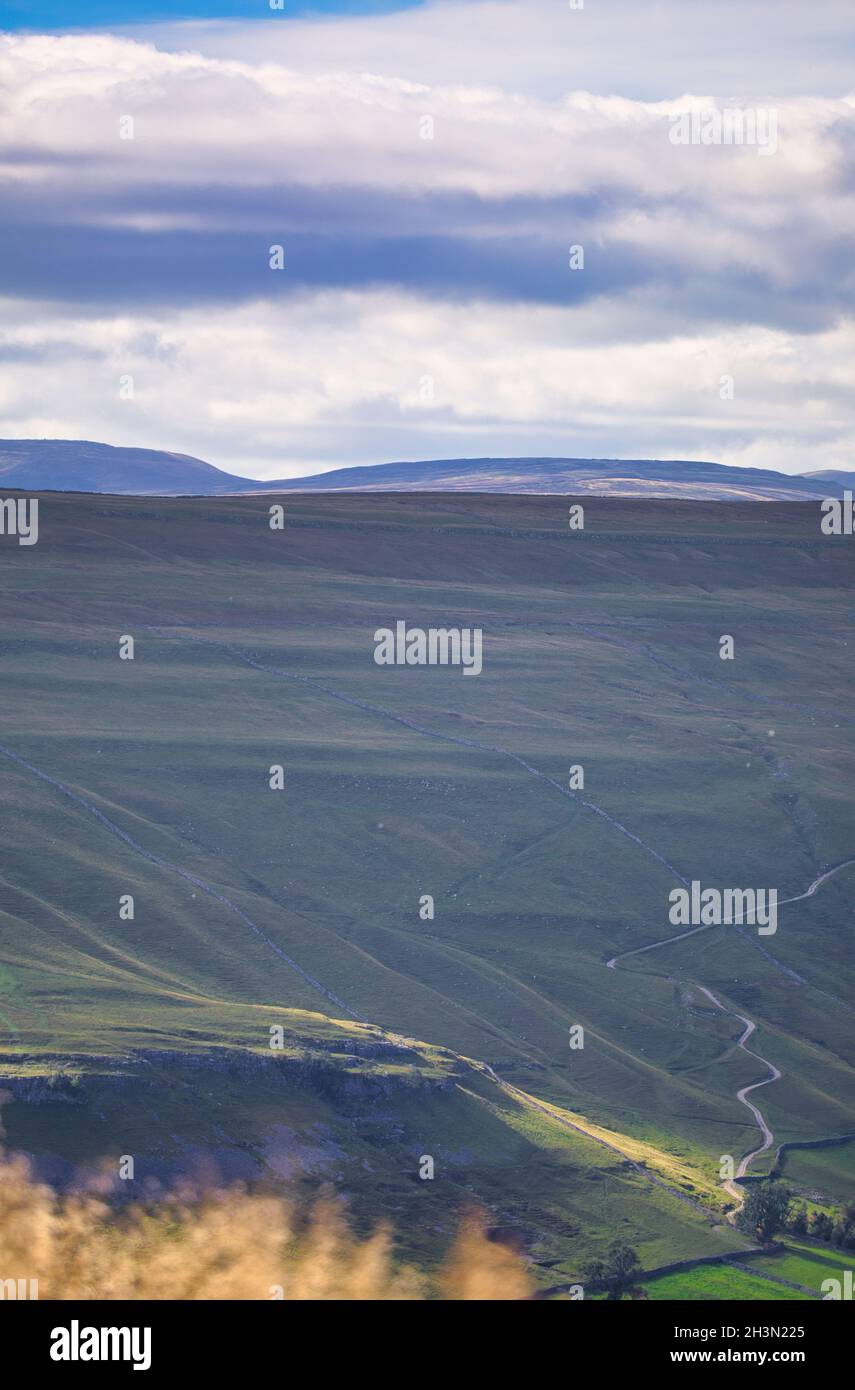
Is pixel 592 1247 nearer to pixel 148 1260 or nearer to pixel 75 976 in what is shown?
pixel 148 1260

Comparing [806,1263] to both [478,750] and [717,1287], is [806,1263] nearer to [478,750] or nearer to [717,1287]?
[717,1287]

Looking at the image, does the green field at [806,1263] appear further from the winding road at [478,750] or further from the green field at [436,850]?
the winding road at [478,750]

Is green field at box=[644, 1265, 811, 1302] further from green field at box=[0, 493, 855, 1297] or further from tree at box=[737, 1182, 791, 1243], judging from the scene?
tree at box=[737, 1182, 791, 1243]

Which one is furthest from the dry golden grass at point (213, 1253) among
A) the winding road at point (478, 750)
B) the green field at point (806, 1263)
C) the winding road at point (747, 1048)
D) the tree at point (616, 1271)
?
the winding road at point (747, 1048)

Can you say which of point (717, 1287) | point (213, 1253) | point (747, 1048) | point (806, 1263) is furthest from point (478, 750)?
point (213, 1253)

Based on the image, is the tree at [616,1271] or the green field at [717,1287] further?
the green field at [717,1287]
